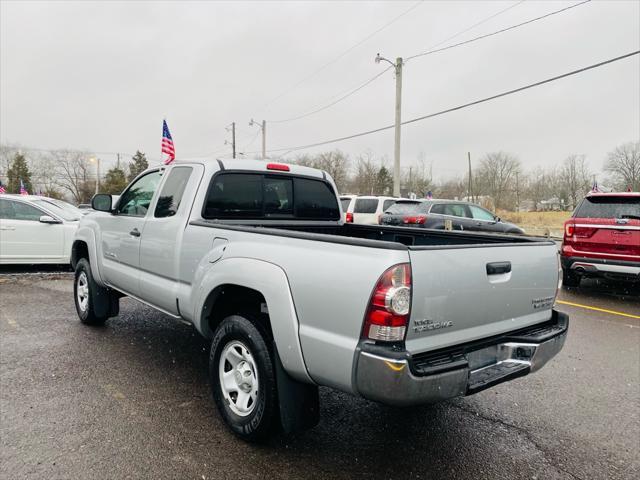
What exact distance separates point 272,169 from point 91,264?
2495 mm

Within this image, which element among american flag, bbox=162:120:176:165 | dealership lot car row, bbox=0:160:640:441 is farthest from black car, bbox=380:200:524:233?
dealership lot car row, bbox=0:160:640:441

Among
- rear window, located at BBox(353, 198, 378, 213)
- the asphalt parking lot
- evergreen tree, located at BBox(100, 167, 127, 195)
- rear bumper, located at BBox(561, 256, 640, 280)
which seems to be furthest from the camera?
evergreen tree, located at BBox(100, 167, 127, 195)

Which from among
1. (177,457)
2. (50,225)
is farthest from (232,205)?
(50,225)

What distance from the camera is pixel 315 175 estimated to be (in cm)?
461

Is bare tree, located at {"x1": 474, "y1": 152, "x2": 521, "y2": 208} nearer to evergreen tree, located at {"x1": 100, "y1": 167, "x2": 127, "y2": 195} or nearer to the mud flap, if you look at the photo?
evergreen tree, located at {"x1": 100, "y1": 167, "x2": 127, "y2": 195}

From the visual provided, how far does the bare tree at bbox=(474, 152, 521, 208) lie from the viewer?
64062mm

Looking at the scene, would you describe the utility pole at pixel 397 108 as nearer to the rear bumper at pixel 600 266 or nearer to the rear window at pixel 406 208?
the rear window at pixel 406 208

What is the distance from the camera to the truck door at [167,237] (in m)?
3.62

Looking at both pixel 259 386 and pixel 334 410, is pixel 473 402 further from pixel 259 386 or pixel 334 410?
pixel 259 386

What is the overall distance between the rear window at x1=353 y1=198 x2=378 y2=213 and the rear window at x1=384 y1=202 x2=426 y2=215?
1.43 meters

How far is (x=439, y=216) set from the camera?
523 inches

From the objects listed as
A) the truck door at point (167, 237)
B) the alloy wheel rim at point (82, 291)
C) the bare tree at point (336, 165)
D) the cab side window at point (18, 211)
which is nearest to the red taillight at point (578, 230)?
the truck door at point (167, 237)

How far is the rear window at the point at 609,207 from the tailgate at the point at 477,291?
5115mm

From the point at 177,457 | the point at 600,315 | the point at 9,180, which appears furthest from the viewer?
the point at 9,180
